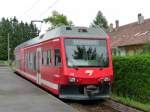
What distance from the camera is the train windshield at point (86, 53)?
17.2 metres

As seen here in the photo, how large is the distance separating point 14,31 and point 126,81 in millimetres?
96931

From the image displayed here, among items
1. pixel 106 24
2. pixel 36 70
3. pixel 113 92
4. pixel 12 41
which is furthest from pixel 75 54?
pixel 106 24

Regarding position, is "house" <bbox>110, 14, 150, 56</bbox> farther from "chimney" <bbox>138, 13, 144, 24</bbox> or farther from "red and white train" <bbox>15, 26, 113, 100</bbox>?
"red and white train" <bbox>15, 26, 113, 100</bbox>

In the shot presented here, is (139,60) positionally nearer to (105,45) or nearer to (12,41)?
(105,45)

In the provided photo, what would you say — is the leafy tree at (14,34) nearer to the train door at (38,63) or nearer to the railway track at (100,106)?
the train door at (38,63)

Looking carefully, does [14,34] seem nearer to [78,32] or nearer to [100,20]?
[100,20]

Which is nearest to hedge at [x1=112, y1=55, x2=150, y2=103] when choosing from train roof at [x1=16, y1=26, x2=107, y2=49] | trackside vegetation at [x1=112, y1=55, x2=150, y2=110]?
trackside vegetation at [x1=112, y1=55, x2=150, y2=110]

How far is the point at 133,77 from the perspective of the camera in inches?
693

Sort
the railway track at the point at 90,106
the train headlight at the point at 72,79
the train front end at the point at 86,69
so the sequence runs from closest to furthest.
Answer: the railway track at the point at 90,106 < the train headlight at the point at 72,79 < the train front end at the point at 86,69

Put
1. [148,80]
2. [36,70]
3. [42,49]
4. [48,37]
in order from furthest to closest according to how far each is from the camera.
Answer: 1. [36,70]
2. [42,49]
3. [48,37]
4. [148,80]

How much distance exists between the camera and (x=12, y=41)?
107312mm

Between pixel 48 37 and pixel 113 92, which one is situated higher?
pixel 48 37

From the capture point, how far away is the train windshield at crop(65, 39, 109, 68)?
17203 mm

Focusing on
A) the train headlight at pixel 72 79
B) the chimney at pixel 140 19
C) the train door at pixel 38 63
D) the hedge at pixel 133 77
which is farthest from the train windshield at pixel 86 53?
the chimney at pixel 140 19
